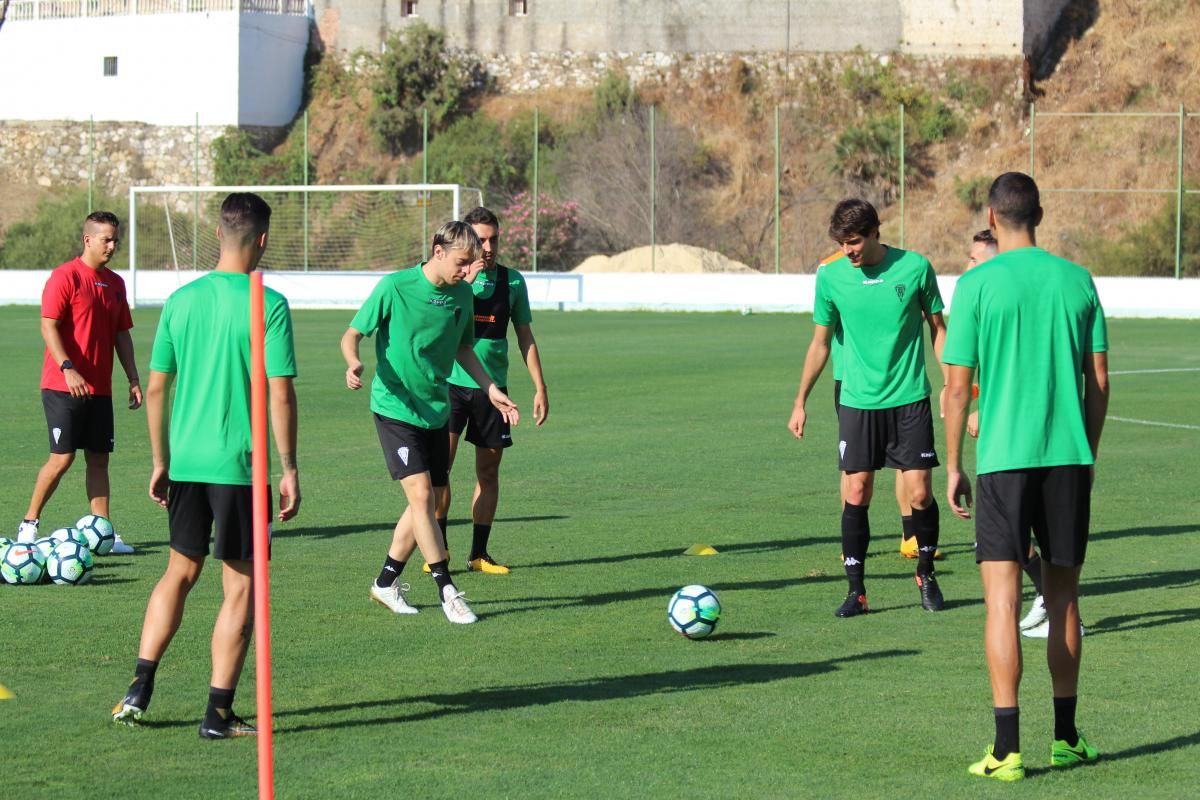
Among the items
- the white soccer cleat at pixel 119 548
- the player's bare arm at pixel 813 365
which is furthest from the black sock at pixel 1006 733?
the white soccer cleat at pixel 119 548

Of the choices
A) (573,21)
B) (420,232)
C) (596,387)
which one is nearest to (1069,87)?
(573,21)

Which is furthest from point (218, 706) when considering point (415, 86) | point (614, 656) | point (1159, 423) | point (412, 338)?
point (415, 86)

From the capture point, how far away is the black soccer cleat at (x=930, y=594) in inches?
341

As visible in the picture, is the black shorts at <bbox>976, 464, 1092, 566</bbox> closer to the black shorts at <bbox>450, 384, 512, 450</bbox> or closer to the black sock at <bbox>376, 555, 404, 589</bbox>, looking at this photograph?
the black sock at <bbox>376, 555, 404, 589</bbox>

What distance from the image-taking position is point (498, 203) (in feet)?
165

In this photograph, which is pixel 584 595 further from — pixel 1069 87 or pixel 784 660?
pixel 1069 87

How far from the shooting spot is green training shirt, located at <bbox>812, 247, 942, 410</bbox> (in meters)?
8.69

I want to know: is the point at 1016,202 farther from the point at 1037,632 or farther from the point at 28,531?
the point at 28,531

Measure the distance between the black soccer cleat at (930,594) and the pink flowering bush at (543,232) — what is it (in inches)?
1404

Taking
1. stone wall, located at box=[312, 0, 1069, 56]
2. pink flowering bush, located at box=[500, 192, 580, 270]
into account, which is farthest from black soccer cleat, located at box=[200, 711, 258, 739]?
stone wall, located at box=[312, 0, 1069, 56]

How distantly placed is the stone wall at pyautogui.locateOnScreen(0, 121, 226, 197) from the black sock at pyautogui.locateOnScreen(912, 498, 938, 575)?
48.8 metres

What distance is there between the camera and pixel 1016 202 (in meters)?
5.77

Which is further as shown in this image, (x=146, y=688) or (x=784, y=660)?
(x=784, y=660)

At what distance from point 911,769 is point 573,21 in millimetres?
54559
